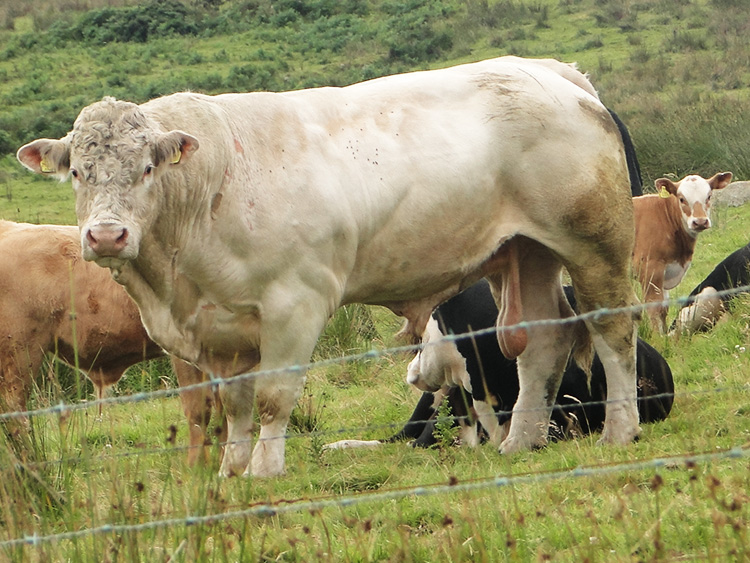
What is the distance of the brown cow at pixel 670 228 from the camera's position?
45.4 ft

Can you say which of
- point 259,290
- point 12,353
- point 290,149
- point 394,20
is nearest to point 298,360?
point 259,290

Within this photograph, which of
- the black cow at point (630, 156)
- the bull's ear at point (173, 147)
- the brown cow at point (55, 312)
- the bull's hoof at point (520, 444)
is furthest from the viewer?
the black cow at point (630, 156)

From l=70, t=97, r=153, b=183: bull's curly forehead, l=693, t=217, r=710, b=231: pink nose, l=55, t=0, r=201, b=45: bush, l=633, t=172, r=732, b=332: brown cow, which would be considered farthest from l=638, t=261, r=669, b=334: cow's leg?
l=55, t=0, r=201, b=45: bush

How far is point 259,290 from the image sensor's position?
6.08 meters

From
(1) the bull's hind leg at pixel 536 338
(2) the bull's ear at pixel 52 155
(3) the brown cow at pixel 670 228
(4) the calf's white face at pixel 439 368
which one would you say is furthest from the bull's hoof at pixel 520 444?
(3) the brown cow at pixel 670 228

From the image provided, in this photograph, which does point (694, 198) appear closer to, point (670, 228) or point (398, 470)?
point (670, 228)

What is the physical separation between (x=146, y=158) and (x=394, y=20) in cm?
4138

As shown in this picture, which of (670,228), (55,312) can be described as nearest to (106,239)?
(55,312)

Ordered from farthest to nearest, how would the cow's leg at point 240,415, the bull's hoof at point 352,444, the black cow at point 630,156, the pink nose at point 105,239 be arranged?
the black cow at point 630,156 < the bull's hoof at point 352,444 < the cow's leg at point 240,415 < the pink nose at point 105,239

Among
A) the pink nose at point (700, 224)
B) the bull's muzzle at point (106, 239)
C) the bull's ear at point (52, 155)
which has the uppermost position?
the bull's ear at point (52, 155)

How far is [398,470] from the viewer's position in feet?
20.8

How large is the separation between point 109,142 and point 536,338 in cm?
294

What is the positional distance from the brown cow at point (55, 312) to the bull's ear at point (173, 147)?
1927 millimetres

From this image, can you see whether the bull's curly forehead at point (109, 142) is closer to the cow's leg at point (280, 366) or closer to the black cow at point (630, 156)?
the cow's leg at point (280, 366)
